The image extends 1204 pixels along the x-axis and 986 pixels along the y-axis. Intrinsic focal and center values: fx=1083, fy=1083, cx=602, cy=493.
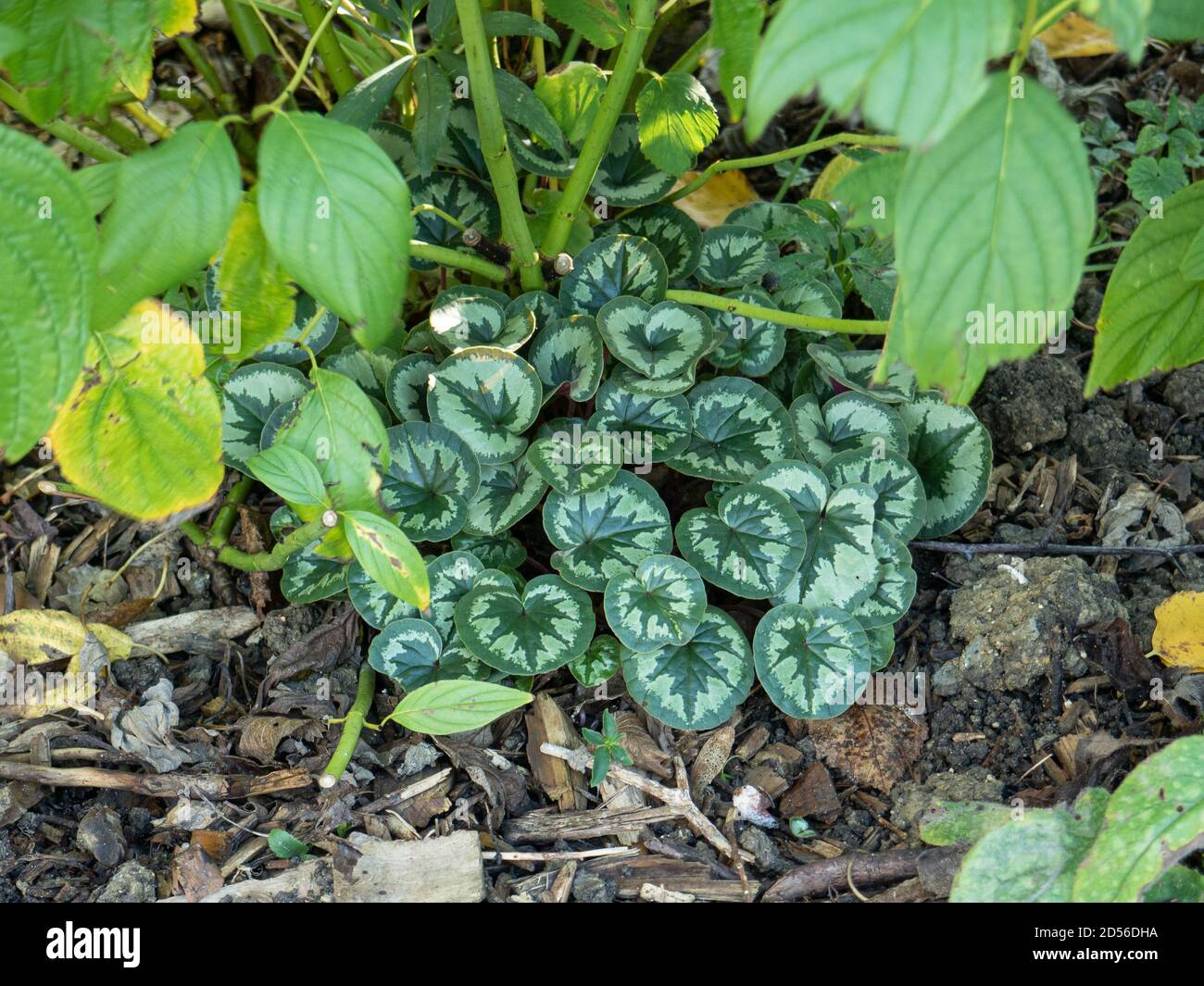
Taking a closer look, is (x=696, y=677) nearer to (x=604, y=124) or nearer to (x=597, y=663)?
(x=597, y=663)

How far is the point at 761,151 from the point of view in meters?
2.77

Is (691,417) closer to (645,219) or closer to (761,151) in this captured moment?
(645,219)

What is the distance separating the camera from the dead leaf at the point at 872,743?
1.91 metres

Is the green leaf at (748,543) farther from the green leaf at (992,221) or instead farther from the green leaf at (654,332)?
the green leaf at (992,221)

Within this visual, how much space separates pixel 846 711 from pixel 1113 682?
1.55ft

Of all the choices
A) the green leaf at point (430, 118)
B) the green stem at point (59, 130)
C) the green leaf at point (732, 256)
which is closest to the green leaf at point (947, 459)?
the green leaf at point (732, 256)

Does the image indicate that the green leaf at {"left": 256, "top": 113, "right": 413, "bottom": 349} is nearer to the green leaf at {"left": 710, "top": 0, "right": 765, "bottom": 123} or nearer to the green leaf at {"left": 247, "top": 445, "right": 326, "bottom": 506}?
the green leaf at {"left": 247, "top": 445, "right": 326, "bottom": 506}

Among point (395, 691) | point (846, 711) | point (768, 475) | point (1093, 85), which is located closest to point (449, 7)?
point (768, 475)

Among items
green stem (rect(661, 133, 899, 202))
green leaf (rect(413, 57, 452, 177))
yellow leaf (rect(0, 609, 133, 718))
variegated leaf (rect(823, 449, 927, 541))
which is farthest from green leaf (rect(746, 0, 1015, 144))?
yellow leaf (rect(0, 609, 133, 718))

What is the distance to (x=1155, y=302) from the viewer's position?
1.46 m

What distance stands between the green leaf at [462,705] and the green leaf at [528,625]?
0.13 metres

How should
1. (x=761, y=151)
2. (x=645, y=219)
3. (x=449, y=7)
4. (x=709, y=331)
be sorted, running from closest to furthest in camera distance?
(x=449, y=7) → (x=709, y=331) → (x=645, y=219) → (x=761, y=151)

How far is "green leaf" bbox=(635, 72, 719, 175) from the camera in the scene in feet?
6.13

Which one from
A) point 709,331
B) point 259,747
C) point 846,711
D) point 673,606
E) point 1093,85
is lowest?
point 259,747
